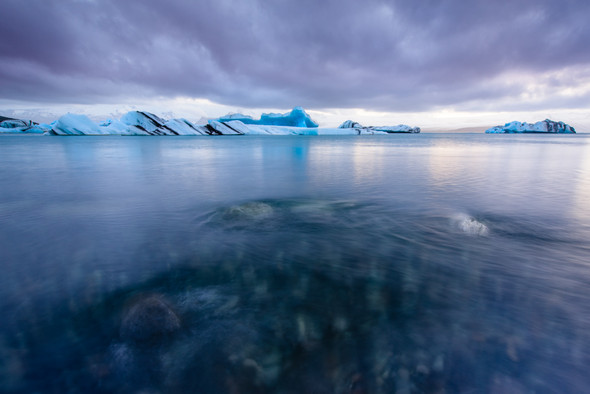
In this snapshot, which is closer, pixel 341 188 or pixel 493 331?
pixel 493 331

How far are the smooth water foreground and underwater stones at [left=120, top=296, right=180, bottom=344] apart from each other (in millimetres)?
13

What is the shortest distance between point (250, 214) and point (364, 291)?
3.42 metres

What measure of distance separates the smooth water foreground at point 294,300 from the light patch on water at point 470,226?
36mm

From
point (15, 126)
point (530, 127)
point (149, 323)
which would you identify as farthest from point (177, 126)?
point (530, 127)

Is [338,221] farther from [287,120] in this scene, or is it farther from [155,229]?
[287,120]

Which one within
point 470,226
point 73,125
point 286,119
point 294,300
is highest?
point 286,119

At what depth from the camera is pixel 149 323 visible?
254cm

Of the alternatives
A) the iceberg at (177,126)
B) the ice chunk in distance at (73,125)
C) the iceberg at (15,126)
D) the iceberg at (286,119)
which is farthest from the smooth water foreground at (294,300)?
the iceberg at (15,126)

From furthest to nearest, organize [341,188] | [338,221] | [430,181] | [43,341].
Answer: [430,181]
[341,188]
[338,221]
[43,341]

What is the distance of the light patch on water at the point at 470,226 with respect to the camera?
5023 millimetres

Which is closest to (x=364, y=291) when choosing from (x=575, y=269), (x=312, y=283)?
(x=312, y=283)

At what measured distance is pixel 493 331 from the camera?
2.59m

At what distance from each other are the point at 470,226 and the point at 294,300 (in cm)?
413

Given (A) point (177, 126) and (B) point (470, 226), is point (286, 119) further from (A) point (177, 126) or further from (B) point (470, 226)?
(B) point (470, 226)
